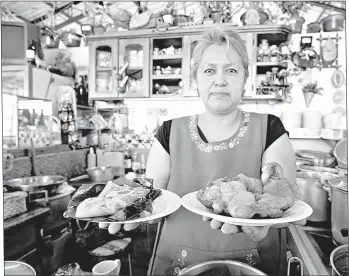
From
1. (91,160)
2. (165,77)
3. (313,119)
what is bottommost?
(91,160)

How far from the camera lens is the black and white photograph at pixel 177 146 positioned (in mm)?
885

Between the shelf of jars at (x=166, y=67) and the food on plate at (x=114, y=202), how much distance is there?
185 centimetres

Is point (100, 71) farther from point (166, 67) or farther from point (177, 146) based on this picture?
point (177, 146)

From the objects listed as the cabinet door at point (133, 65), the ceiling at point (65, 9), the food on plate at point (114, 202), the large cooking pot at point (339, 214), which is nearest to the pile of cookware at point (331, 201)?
the large cooking pot at point (339, 214)

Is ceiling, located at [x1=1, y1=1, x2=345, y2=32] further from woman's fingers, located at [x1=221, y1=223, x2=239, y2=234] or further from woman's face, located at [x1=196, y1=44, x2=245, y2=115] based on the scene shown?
woman's fingers, located at [x1=221, y1=223, x2=239, y2=234]

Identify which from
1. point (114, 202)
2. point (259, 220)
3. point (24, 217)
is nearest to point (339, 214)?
point (259, 220)

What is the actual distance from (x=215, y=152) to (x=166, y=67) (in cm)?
196

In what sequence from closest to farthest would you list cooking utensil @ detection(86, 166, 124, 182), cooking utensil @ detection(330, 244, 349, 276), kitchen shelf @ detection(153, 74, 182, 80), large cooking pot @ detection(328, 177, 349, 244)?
cooking utensil @ detection(330, 244, 349, 276) → large cooking pot @ detection(328, 177, 349, 244) → cooking utensil @ detection(86, 166, 124, 182) → kitchen shelf @ detection(153, 74, 182, 80)

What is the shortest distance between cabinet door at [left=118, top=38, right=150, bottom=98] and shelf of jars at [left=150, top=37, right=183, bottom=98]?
0.29 feet

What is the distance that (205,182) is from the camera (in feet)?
3.57

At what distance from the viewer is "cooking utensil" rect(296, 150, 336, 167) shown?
278 cm

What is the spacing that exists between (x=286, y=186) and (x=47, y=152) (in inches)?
83.7

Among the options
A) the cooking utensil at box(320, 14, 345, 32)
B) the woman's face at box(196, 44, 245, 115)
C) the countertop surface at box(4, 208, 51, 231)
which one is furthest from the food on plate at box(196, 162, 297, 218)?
the cooking utensil at box(320, 14, 345, 32)

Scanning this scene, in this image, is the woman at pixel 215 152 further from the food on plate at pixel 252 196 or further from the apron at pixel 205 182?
the food on plate at pixel 252 196
